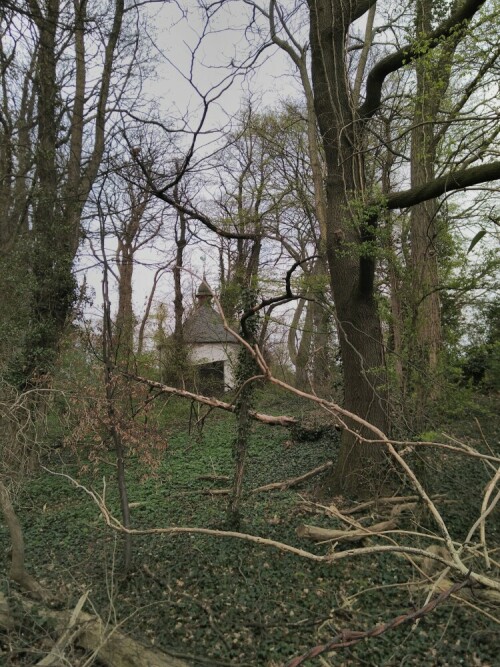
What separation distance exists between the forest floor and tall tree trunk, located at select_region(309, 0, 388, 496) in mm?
519

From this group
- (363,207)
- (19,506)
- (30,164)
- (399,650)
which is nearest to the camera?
(399,650)

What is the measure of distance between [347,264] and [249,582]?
3695 millimetres

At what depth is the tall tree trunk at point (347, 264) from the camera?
5.79 meters

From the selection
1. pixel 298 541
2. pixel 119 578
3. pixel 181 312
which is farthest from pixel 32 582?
pixel 181 312

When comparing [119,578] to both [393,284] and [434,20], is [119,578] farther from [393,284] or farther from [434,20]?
[434,20]

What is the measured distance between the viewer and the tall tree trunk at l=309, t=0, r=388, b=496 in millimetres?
5793

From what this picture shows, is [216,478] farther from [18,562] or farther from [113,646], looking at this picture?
[113,646]

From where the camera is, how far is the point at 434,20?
237 inches

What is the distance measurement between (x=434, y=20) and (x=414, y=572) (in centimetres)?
599

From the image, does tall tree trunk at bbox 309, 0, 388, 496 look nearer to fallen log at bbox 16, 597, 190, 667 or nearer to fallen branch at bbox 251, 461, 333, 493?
fallen branch at bbox 251, 461, 333, 493

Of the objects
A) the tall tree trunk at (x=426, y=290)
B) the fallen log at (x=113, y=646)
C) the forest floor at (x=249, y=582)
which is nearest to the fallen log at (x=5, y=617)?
the forest floor at (x=249, y=582)

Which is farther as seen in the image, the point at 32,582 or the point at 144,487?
the point at 144,487

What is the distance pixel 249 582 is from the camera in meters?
4.10

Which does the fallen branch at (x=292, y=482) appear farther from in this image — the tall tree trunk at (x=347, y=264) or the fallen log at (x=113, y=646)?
the fallen log at (x=113, y=646)
